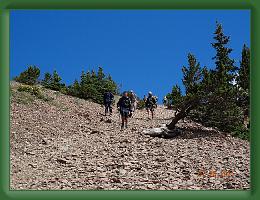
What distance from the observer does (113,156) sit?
632 inches

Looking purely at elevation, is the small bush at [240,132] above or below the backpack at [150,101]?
below

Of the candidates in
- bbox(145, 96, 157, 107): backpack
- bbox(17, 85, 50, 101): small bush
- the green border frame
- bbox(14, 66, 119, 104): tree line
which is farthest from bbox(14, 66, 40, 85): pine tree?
the green border frame

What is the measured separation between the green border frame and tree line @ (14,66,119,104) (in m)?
34.8

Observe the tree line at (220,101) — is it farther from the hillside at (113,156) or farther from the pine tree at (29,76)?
the pine tree at (29,76)

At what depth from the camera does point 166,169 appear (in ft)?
45.2

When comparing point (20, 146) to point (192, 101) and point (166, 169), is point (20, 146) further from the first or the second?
point (192, 101)

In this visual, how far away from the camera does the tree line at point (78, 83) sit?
132 ft

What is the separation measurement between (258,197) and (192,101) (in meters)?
18.9

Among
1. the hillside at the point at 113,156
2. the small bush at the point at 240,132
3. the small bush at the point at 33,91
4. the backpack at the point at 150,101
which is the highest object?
the small bush at the point at 33,91
